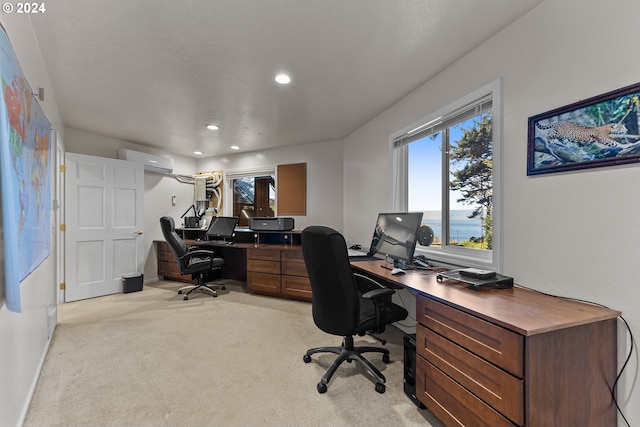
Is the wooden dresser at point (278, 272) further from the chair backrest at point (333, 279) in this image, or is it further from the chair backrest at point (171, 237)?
the chair backrest at point (333, 279)

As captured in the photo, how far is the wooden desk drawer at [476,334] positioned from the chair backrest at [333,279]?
452mm

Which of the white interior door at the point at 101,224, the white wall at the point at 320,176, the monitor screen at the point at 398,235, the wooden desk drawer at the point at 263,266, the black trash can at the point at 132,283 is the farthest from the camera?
the white wall at the point at 320,176

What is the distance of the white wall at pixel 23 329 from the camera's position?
1.29m

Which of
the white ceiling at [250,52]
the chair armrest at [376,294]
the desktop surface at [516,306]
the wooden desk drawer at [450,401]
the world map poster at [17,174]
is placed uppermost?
the white ceiling at [250,52]

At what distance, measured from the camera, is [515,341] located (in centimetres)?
111

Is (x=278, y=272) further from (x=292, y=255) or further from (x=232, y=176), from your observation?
(x=232, y=176)

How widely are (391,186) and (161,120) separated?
309cm

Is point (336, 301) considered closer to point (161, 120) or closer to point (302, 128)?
point (302, 128)

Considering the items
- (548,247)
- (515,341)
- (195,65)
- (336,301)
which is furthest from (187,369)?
(548,247)

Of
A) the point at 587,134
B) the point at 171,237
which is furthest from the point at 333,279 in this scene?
the point at 171,237

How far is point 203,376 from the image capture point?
81.1 inches

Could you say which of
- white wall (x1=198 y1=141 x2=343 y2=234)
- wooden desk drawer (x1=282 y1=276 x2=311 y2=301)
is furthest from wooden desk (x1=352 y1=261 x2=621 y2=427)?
white wall (x1=198 y1=141 x2=343 y2=234)

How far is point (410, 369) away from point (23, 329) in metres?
2.39

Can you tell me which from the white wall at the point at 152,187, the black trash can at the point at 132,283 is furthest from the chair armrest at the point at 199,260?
the white wall at the point at 152,187
